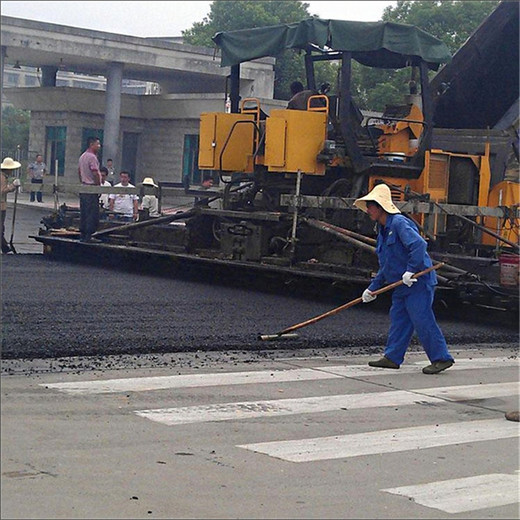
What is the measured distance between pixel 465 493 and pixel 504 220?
897 centimetres

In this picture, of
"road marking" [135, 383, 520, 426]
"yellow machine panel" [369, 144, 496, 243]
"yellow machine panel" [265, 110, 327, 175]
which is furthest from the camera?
"yellow machine panel" [369, 144, 496, 243]

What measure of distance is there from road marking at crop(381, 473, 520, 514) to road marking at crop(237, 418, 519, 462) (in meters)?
0.67

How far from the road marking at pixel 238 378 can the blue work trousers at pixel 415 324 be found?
25 centimetres

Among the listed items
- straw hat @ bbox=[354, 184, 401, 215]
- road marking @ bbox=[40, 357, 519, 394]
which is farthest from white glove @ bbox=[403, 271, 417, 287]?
road marking @ bbox=[40, 357, 519, 394]

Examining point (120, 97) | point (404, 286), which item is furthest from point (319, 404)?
point (120, 97)

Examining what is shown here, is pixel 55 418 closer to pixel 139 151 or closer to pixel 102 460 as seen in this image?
pixel 102 460

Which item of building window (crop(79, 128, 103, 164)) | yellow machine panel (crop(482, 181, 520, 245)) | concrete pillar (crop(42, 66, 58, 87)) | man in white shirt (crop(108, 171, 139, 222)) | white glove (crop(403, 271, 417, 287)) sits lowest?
white glove (crop(403, 271, 417, 287))

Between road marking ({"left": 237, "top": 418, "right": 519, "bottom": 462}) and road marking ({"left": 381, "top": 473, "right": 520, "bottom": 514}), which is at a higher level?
road marking ({"left": 237, "top": 418, "right": 519, "bottom": 462})

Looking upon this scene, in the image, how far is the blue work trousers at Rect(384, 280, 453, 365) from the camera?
369 inches

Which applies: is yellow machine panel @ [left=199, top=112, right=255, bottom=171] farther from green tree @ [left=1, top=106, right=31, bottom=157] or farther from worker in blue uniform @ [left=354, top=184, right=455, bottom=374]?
green tree @ [left=1, top=106, right=31, bottom=157]

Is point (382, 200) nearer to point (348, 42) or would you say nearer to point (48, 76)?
point (348, 42)

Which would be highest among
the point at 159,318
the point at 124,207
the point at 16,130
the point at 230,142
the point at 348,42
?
the point at 16,130

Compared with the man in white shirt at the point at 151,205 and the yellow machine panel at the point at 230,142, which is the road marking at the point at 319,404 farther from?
the man in white shirt at the point at 151,205

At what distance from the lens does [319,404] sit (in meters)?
7.91
